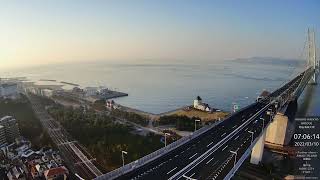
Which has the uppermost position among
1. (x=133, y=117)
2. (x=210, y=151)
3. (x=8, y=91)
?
(x=210, y=151)

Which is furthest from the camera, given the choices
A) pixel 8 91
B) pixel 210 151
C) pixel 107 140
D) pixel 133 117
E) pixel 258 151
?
pixel 8 91

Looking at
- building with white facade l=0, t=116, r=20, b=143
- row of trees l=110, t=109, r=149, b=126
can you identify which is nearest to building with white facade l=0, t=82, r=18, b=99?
row of trees l=110, t=109, r=149, b=126

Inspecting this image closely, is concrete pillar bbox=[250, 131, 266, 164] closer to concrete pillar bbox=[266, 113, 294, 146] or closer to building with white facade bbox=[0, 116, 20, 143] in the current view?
concrete pillar bbox=[266, 113, 294, 146]

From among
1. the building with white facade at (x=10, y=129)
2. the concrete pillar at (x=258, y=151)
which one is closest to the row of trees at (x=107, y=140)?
the building with white facade at (x=10, y=129)

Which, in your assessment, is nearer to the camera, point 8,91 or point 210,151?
point 210,151

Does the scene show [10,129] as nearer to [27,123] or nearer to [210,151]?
[27,123]

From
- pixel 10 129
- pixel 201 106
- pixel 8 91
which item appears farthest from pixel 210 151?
pixel 8 91

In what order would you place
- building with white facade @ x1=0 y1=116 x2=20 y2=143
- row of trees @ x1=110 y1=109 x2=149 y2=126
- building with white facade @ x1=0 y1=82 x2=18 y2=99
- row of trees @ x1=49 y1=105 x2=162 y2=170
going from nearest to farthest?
row of trees @ x1=49 y1=105 x2=162 y2=170, building with white facade @ x1=0 y1=116 x2=20 y2=143, row of trees @ x1=110 y1=109 x2=149 y2=126, building with white facade @ x1=0 y1=82 x2=18 y2=99
